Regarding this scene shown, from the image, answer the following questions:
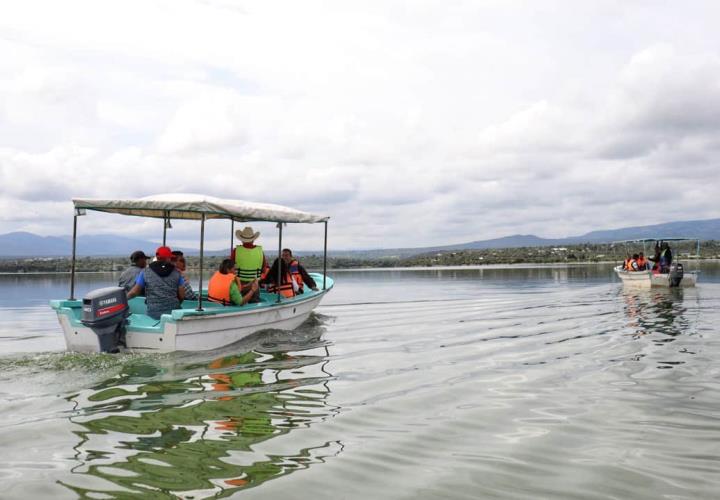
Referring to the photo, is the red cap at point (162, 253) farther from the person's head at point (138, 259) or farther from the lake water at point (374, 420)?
the lake water at point (374, 420)

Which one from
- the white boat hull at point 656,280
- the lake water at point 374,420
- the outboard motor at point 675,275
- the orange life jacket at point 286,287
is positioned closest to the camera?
the lake water at point 374,420

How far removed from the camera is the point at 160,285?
36.9ft

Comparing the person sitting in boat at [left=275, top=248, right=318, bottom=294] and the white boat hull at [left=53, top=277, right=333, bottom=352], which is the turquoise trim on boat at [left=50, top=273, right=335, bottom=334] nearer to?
the white boat hull at [left=53, top=277, right=333, bottom=352]

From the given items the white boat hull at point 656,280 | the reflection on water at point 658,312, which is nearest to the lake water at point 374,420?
the reflection on water at point 658,312

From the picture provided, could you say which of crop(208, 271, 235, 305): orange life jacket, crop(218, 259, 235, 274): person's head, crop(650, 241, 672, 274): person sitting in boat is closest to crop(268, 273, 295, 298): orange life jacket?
crop(218, 259, 235, 274): person's head

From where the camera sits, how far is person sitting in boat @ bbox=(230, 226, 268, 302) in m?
13.7

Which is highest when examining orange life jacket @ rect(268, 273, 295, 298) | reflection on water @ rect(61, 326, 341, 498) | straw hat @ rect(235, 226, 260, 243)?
straw hat @ rect(235, 226, 260, 243)

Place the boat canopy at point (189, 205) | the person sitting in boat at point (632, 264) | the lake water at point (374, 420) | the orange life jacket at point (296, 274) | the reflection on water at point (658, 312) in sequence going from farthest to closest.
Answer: the person sitting in boat at point (632, 264) → the orange life jacket at point (296, 274) → the reflection on water at point (658, 312) → the boat canopy at point (189, 205) → the lake water at point (374, 420)

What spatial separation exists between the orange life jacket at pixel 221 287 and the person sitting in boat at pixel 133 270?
146 centimetres

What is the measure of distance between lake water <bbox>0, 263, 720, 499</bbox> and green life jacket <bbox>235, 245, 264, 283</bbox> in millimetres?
1748

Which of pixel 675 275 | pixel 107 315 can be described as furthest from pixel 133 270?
pixel 675 275

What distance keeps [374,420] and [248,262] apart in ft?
26.0

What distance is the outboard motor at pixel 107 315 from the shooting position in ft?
32.4

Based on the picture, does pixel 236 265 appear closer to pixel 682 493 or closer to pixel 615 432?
pixel 615 432
